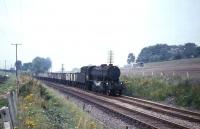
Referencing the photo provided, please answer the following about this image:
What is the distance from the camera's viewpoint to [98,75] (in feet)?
138

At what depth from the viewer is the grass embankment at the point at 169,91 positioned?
26.1 m

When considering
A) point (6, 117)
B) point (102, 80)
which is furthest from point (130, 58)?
point (6, 117)

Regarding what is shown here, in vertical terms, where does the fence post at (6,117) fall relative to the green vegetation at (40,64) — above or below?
below

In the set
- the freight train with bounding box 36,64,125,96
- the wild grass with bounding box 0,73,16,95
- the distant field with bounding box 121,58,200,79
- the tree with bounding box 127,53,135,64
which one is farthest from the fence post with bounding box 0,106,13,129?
the tree with bounding box 127,53,135,64

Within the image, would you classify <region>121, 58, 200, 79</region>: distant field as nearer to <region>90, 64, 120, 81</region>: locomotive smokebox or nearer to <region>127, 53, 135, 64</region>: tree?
<region>90, 64, 120, 81</region>: locomotive smokebox

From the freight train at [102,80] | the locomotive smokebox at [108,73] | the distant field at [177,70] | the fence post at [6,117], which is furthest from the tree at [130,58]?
the fence post at [6,117]

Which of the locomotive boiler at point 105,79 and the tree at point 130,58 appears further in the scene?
the tree at point 130,58

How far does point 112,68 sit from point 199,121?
21867 millimetres

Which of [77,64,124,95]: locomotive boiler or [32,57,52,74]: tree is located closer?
[77,64,124,95]: locomotive boiler

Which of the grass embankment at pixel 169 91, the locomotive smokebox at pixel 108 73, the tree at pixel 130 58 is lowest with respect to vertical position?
the grass embankment at pixel 169 91

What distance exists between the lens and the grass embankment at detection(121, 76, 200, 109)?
26078 millimetres

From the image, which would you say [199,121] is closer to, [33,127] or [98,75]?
[33,127]

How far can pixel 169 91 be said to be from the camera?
30.3 metres

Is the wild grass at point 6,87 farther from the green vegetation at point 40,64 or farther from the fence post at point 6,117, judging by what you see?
the green vegetation at point 40,64
